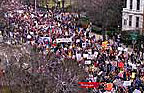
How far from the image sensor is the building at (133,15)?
46562 mm

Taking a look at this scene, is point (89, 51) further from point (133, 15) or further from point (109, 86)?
point (133, 15)

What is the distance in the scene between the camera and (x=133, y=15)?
4744 centimetres

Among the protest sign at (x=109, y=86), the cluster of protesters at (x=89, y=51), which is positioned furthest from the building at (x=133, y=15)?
the protest sign at (x=109, y=86)

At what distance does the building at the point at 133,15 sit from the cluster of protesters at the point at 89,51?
6921 millimetres

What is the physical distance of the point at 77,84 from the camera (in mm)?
22875

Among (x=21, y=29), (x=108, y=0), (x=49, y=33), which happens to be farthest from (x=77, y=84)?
(x=108, y=0)

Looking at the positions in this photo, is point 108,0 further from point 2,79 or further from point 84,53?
point 2,79

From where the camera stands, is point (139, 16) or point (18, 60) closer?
point (18, 60)

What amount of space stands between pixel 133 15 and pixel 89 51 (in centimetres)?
1795

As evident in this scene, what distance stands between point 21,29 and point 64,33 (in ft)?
15.0

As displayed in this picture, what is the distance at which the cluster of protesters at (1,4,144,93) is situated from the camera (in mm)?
24038

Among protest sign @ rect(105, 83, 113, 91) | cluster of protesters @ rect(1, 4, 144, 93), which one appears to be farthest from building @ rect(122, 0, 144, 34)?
protest sign @ rect(105, 83, 113, 91)

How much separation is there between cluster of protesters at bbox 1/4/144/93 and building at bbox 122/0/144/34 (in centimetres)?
692

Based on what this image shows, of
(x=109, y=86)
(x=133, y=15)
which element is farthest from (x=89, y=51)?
(x=133, y=15)
